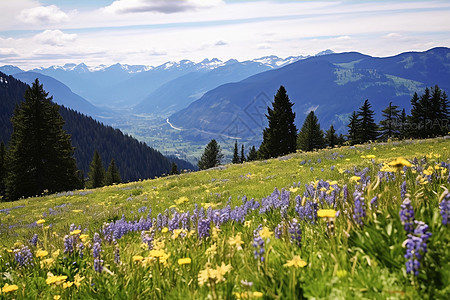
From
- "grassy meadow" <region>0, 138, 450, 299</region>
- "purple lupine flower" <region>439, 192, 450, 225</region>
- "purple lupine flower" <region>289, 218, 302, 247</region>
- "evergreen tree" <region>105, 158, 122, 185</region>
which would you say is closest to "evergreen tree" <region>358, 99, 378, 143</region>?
"evergreen tree" <region>105, 158, 122, 185</region>

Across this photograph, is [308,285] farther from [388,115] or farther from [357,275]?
[388,115]

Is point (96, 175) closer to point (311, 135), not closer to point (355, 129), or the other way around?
point (311, 135)

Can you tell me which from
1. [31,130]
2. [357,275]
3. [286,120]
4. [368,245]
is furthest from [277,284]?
[286,120]

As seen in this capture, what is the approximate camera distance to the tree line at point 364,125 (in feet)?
194

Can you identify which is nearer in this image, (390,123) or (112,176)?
(390,123)

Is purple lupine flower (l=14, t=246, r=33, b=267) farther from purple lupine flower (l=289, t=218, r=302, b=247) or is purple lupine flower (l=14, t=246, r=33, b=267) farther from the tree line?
the tree line

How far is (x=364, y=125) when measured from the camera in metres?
72.9

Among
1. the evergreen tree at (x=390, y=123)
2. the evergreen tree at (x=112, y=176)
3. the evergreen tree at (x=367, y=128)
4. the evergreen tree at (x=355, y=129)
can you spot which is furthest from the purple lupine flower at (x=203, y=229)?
the evergreen tree at (x=112, y=176)

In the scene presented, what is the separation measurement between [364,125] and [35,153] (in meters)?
63.2

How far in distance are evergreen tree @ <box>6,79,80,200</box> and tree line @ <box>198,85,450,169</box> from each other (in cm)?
3368

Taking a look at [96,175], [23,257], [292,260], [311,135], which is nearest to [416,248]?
[292,260]

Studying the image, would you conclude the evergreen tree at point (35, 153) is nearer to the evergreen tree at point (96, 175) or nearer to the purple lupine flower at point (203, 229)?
the evergreen tree at point (96, 175)

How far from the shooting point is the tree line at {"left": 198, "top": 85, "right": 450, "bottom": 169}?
59000mm

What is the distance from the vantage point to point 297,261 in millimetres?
2490
